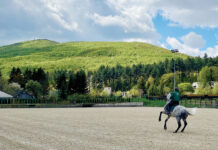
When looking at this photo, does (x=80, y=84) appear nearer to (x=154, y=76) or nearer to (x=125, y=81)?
(x=154, y=76)

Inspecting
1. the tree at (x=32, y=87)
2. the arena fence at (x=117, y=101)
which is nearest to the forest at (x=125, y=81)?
the tree at (x=32, y=87)

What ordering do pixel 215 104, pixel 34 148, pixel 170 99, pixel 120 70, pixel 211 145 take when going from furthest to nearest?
1. pixel 120 70
2. pixel 215 104
3. pixel 170 99
4. pixel 211 145
5. pixel 34 148

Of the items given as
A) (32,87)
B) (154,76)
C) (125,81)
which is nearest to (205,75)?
(154,76)

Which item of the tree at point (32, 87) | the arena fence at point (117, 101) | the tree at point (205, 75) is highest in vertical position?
the tree at point (205, 75)

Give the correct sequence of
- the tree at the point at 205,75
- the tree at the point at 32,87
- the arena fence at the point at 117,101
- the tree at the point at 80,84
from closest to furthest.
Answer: the arena fence at the point at 117,101 < the tree at the point at 80,84 < the tree at the point at 32,87 < the tree at the point at 205,75

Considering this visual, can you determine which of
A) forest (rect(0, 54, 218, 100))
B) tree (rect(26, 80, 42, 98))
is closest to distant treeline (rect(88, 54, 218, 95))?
forest (rect(0, 54, 218, 100))

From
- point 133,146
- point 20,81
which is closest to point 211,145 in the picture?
point 133,146

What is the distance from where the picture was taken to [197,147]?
1225cm

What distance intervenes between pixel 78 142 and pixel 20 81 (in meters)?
127

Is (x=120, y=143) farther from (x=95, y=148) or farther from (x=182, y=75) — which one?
(x=182, y=75)

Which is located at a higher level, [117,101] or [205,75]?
[205,75]

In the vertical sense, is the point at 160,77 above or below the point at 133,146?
above

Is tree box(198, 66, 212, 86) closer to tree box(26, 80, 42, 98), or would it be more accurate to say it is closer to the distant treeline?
the distant treeline

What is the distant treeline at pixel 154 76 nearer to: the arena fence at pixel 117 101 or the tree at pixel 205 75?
the tree at pixel 205 75
